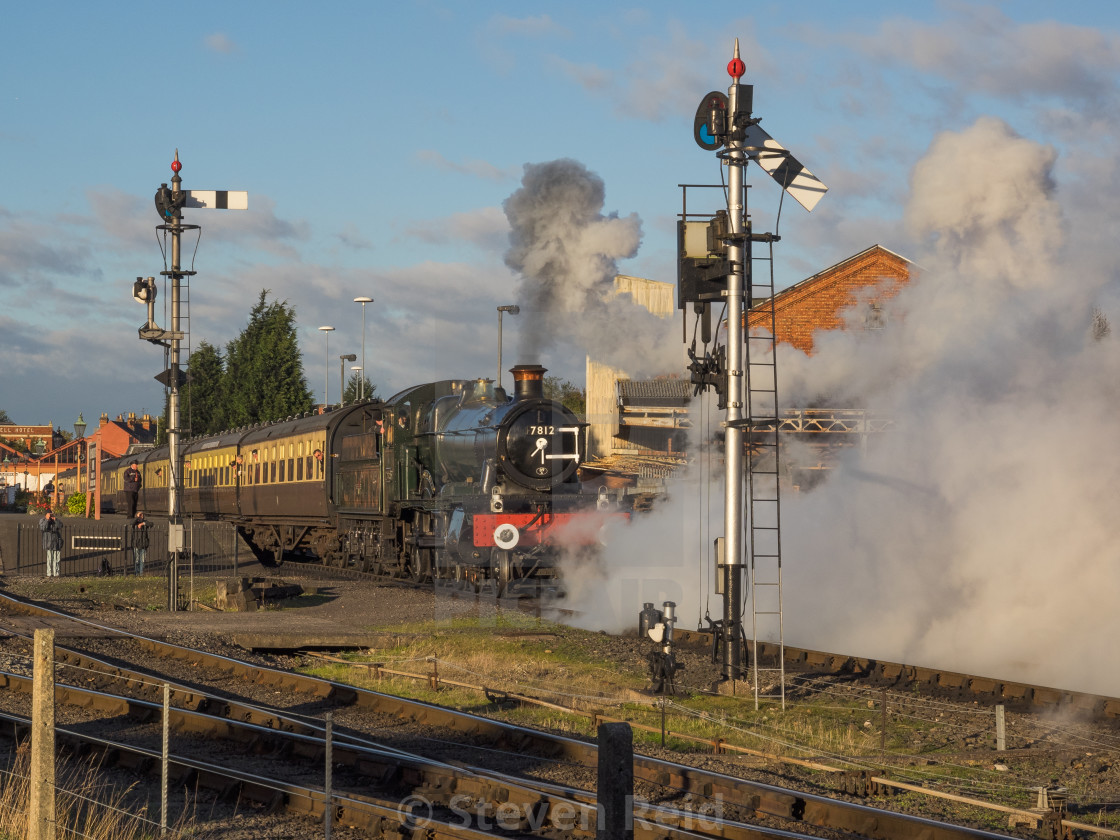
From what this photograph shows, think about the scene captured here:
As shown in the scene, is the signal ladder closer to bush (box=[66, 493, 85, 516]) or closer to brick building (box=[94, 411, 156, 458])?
bush (box=[66, 493, 85, 516])

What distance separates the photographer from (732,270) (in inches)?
469

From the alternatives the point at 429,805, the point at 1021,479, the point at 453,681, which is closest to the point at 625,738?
the point at 429,805

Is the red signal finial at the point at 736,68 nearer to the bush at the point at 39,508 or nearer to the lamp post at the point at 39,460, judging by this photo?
the bush at the point at 39,508

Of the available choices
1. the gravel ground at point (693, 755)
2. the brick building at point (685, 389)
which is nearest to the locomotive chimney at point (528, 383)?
the brick building at point (685, 389)

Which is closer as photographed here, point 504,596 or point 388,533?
point 504,596

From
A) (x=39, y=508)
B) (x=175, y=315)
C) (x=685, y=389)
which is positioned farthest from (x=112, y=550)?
(x=685, y=389)

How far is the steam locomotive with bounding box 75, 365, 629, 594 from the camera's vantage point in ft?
61.0

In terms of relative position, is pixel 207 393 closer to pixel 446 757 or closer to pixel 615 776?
pixel 446 757

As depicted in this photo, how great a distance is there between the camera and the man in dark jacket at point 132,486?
4722 centimetres

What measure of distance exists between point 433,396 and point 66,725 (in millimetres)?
12607

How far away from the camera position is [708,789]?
7508 mm

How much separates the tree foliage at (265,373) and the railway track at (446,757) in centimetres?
5857

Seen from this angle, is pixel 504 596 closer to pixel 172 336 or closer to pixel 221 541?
pixel 172 336

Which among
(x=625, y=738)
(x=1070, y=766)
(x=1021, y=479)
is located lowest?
(x=1070, y=766)
